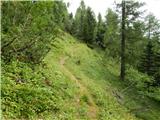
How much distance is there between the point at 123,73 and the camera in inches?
1528

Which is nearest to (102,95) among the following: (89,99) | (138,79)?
(89,99)

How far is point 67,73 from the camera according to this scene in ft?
101

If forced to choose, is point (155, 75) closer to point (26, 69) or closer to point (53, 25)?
point (53, 25)

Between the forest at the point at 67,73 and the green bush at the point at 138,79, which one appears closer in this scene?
the forest at the point at 67,73

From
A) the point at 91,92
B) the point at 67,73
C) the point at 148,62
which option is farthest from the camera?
the point at 148,62

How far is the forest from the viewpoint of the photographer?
59.9 ft

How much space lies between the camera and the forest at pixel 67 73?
18.2m

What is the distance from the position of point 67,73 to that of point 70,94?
21.3 feet

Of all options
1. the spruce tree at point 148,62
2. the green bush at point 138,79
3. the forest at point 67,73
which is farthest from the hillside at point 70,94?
the spruce tree at point 148,62

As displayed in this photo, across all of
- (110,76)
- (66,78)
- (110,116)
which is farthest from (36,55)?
(110,76)

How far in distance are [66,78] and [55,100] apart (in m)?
7.99

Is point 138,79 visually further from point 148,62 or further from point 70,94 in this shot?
point 70,94

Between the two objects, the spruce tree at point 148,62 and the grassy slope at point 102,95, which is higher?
the spruce tree at point 148,62

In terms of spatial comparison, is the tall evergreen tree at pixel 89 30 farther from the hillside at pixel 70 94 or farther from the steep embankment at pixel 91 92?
the steep embankment at pixel 91 92
